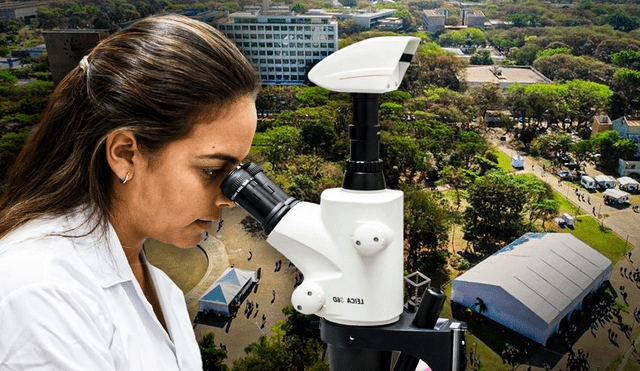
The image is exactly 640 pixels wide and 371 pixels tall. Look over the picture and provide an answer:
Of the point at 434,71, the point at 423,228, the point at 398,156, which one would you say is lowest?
the point at 423,228

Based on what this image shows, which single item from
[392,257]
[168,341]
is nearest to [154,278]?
[168,341]

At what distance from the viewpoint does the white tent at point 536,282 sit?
17.4 ft

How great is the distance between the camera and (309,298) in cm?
74

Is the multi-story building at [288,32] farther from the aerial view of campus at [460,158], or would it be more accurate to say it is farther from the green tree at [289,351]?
the green tree at [289,351]

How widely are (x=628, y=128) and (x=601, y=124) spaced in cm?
30

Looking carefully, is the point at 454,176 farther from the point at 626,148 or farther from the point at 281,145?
the point at 281,145

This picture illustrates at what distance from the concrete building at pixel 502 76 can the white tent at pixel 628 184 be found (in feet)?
5.02

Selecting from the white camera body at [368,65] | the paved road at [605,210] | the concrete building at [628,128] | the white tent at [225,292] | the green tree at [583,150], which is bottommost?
the white tent at [225,292]

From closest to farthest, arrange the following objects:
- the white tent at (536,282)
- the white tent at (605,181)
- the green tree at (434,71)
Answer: the white tent at (536,282)
the white tent at (605,181)
the green tree at (434,71)

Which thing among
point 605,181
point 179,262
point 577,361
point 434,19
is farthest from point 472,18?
point 179,262

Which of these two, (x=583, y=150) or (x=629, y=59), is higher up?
(x=629, y=59)

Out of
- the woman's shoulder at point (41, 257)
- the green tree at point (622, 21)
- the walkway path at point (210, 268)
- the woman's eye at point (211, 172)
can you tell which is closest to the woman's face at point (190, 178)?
the woman's eye at point (211, 172)

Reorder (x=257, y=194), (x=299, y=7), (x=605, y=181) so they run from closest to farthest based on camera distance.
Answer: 1. (x=257, y=194)
2. (x=605, y=181)
3. (x=299, y=7)

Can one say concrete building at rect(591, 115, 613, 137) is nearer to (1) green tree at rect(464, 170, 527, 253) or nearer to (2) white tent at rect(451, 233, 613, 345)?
(1) green tree at rect(464, 170, 527, 253)
